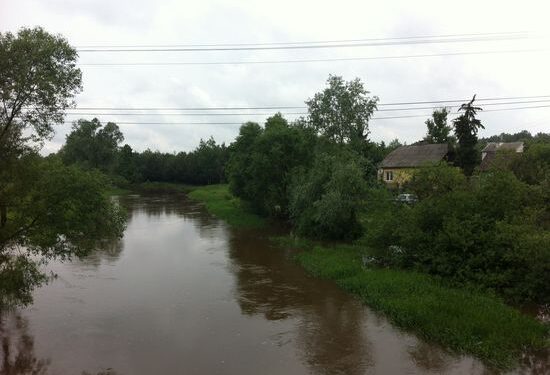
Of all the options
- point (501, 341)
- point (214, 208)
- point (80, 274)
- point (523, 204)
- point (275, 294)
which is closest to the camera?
point (501, 341)

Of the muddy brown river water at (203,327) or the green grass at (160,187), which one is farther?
the green grass at (160,187)

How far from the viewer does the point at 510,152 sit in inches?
1451

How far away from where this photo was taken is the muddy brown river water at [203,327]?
43.4 ft

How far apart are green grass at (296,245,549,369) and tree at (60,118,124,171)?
259ft

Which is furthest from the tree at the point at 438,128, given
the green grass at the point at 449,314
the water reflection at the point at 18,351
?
the water reflection at the point at 18,351

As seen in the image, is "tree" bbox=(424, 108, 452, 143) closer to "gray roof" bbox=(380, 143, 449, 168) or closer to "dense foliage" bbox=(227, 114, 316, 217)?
"gray roof" bbox=(380, 143, 449, 168)

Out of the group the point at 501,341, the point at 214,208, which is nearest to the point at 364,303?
the point at 501,341

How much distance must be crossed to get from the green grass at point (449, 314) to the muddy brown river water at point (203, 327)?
61 cm

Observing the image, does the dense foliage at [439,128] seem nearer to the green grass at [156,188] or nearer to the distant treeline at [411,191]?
the distant treeline at [411,191]

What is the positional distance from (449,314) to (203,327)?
872cm

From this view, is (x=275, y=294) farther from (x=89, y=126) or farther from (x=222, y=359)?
(x=89, y=126)

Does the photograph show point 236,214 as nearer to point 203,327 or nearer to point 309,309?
point 309,309

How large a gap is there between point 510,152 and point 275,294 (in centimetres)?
2668

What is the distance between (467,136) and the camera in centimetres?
4406
